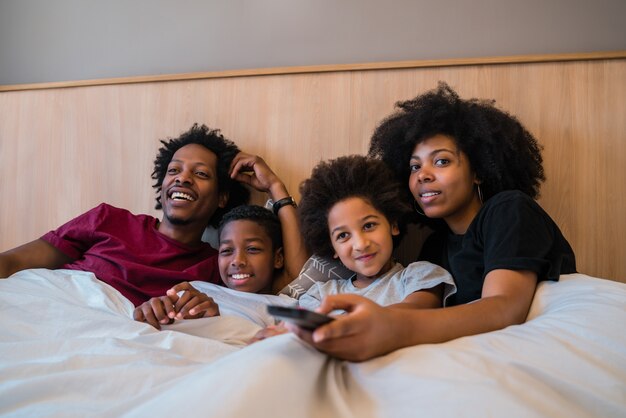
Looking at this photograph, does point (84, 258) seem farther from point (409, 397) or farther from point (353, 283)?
point (409, 397)

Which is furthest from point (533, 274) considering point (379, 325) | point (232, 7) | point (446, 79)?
point (232, 7)

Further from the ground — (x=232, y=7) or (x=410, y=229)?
(x=232, y=7)

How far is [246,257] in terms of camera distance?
1.28 meters

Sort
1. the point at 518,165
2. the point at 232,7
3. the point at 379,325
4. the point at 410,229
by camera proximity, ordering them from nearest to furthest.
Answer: the point at 379,325 < the point at 518,165 < the point at 410,229 < the point at 232,7

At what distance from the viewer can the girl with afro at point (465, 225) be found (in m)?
0.62

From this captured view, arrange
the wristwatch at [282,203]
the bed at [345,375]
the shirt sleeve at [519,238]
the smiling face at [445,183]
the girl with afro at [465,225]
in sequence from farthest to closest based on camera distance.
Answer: the wristwatch at [282,203]
the smiling face at [445,183]
the shirt sleeve at [519,238]
the girl with afro at [465,225]
the bed at [345,375]

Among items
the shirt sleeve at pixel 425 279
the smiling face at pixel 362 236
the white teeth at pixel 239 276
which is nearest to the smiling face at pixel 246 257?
the white teeth at pixel 239 276

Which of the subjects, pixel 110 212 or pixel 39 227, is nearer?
pixel 110 212

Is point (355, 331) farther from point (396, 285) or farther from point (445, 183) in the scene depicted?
point (445, 183)

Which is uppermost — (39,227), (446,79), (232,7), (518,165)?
(232,7)

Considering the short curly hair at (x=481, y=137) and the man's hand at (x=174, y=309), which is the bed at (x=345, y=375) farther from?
the short curly hair at (x=481, y=137)

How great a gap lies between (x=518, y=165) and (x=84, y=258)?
4.35 ft

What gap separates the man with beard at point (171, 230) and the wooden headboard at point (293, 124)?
4.0 inches

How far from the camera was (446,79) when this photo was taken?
1435 millimetres
